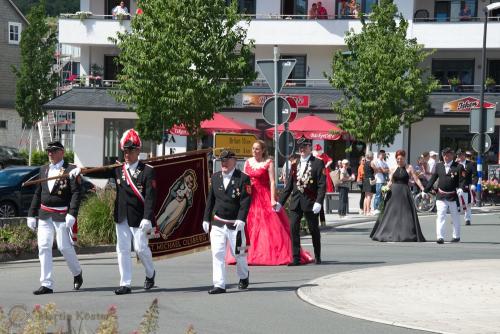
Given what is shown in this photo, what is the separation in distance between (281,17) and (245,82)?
55.9 ft

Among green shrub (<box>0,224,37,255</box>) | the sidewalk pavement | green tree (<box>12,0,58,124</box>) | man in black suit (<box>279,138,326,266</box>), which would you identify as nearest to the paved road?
man in black suit (<box>279,138,326,266</box>)

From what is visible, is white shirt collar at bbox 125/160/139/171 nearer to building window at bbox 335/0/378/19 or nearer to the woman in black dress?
the woman in black dress

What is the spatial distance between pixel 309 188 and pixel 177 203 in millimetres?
2865

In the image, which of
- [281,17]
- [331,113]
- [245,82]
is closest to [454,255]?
[245,82]

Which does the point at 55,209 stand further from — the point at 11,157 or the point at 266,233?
the point at 11,157

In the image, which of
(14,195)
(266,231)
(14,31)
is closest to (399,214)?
(266,231)

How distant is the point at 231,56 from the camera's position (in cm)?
3159

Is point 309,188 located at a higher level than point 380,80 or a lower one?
lower

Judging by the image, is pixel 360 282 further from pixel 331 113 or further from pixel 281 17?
pixel 281 17

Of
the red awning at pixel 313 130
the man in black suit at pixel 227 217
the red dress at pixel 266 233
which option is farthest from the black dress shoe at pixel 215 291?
the red awning at pixel 313 130

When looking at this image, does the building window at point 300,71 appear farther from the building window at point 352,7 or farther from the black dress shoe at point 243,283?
the black dress shoe at point 243,283

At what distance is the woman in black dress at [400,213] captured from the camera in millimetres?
20062

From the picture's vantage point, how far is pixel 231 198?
12.5 metres

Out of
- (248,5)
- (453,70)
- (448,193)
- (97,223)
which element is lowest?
(97,223)
